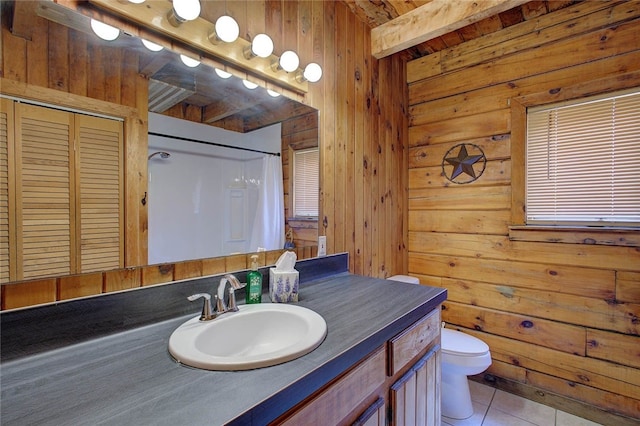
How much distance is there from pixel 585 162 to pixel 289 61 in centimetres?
188

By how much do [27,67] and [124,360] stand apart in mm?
815

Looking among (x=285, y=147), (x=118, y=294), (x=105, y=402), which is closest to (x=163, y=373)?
(x=105, y=402)

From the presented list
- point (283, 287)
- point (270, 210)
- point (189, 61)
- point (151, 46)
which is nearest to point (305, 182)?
point (270, 210)

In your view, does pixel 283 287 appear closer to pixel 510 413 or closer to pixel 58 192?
pixel 58 192

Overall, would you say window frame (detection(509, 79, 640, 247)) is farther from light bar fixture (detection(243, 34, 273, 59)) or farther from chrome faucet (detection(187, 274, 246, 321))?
chrome faucet (detection(187, 274, 246, 321))

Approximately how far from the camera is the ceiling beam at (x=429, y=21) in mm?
1685

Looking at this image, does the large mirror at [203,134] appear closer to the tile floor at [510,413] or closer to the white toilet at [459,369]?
the white toilet at [459,369]

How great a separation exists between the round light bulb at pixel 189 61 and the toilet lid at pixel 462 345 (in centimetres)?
195

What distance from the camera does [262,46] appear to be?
1322mm

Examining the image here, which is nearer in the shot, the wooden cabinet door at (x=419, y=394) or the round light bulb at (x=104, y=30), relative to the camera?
the round light bulb at (x=104, y=30)

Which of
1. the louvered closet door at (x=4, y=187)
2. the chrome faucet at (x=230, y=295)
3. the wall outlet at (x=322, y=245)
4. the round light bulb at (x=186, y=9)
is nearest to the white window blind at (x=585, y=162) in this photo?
the wall outlet at (x=322, y=245)

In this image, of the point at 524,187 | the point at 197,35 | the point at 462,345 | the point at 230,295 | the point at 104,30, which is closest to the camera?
the point at 104,30

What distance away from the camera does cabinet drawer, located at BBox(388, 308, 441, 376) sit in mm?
1059

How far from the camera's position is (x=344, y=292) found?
139 centimetres
